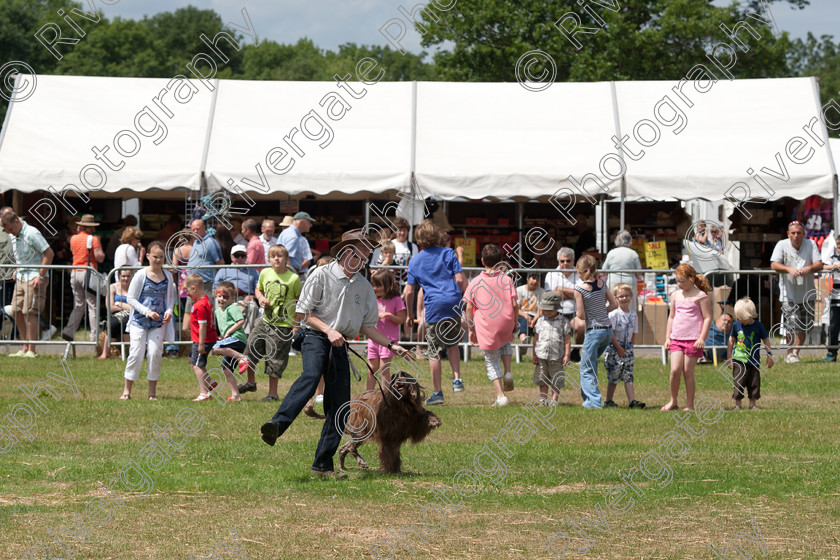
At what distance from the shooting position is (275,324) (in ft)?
40.8

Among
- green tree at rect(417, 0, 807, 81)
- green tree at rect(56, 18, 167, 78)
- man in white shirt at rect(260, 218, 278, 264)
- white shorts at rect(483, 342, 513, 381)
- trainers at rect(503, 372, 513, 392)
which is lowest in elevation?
trainers at rect(503, 372, 513, 392)

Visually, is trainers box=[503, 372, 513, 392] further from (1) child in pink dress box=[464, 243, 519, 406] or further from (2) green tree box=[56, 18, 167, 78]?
(2) green tree box=[56, 18, 167, 78]

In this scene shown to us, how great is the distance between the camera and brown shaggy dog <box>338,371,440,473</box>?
27.1ft

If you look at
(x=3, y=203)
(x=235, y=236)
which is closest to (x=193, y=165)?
(x=235, y=236)

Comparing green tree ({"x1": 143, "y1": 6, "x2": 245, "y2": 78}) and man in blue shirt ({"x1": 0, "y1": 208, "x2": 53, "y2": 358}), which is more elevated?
green tree ({"x1": 143, "y1": 6, "x2": 245, "y2": 78})

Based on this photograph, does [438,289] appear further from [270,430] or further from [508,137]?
[508,137]

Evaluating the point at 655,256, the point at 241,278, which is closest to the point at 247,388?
the point at 241,278

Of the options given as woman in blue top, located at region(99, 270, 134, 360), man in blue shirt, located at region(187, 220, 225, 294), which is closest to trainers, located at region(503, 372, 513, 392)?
woman in blue top, located at region(99, 270, 134, 360)

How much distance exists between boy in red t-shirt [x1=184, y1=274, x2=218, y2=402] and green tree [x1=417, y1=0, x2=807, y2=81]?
28267mm

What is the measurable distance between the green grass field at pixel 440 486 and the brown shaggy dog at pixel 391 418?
11.4 inches

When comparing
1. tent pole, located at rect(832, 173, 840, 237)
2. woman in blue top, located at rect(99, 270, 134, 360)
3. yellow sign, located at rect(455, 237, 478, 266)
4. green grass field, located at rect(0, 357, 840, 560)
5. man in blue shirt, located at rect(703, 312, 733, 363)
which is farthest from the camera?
yellow sign, located at rect(455, 237, 478, 266)

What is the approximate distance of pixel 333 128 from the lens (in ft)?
64.7

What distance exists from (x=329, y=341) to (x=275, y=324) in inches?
160

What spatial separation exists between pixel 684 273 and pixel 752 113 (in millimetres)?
8641
